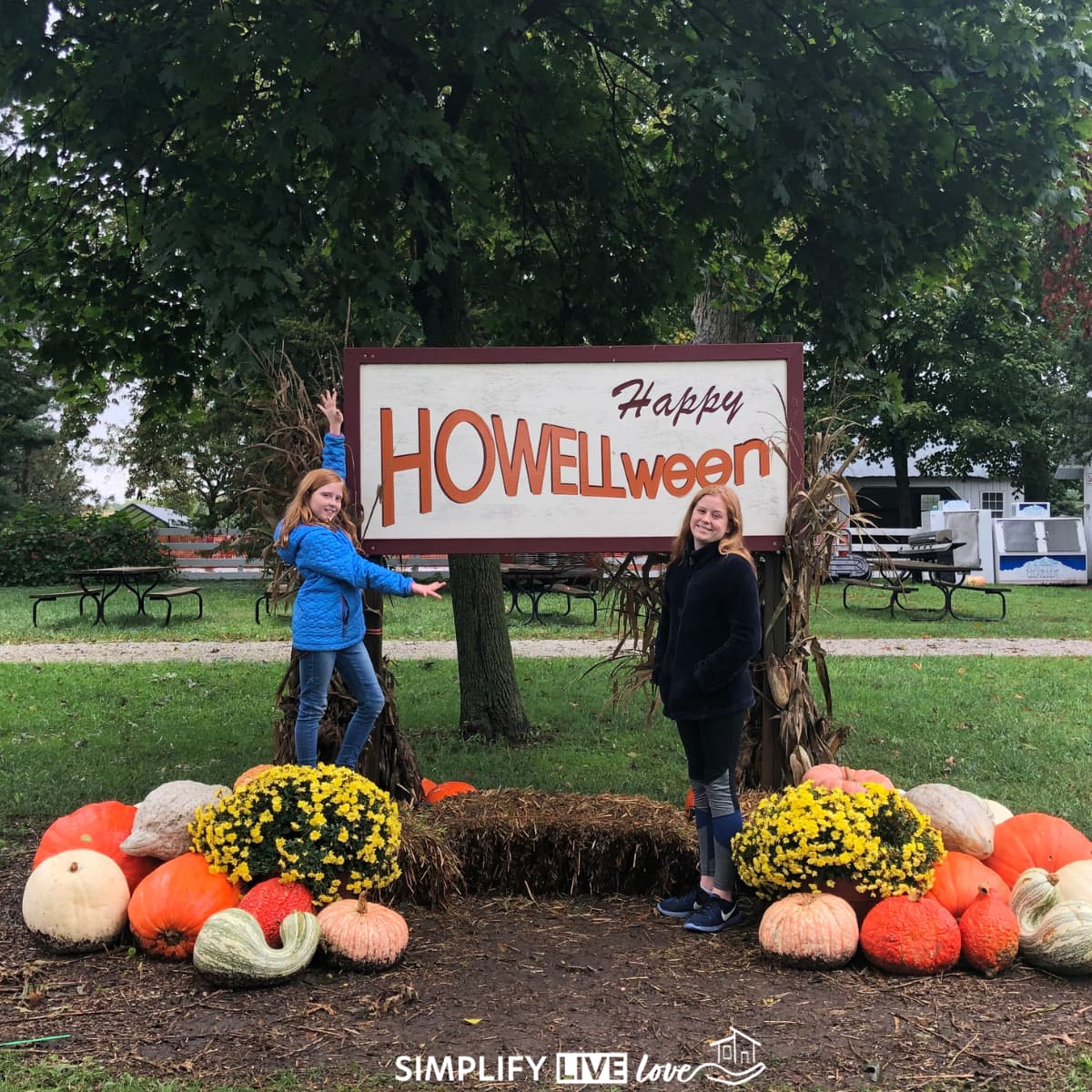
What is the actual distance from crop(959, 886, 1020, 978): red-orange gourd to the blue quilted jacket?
2415mm

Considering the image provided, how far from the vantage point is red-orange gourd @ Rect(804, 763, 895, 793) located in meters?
4.10

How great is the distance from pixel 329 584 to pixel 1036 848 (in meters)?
3.08

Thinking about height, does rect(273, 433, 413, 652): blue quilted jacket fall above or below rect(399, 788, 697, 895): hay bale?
above

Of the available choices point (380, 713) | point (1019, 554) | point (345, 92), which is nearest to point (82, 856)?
point (380, 713)

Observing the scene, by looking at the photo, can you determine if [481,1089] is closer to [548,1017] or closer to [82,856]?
[548,1017]

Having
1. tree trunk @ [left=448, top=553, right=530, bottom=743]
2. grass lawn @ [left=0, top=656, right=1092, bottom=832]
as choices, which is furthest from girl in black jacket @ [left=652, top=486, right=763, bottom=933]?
tree trunk @ [left=448, top=553, right=530, bottom=743]

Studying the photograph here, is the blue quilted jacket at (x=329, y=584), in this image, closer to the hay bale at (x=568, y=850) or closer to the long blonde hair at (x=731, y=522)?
the hay bale at (x=568, y=850)

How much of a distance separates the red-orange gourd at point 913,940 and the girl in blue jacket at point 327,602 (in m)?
2.13

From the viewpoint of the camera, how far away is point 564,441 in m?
4.80

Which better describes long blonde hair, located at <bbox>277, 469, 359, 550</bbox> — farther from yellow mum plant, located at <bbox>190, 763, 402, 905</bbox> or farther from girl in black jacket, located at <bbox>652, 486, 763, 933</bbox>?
girl in black jacket, located at <bbox>652, 486, 763, 933</bbox>

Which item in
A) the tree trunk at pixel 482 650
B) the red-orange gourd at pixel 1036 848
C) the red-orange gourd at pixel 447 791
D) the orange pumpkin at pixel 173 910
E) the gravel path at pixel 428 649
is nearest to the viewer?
the orange pumpkin at pixel 173 910

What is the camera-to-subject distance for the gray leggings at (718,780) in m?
3.91

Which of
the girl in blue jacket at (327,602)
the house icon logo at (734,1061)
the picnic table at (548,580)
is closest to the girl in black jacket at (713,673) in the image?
the house icon logo at (734,1061)

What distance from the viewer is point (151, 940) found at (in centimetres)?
360
